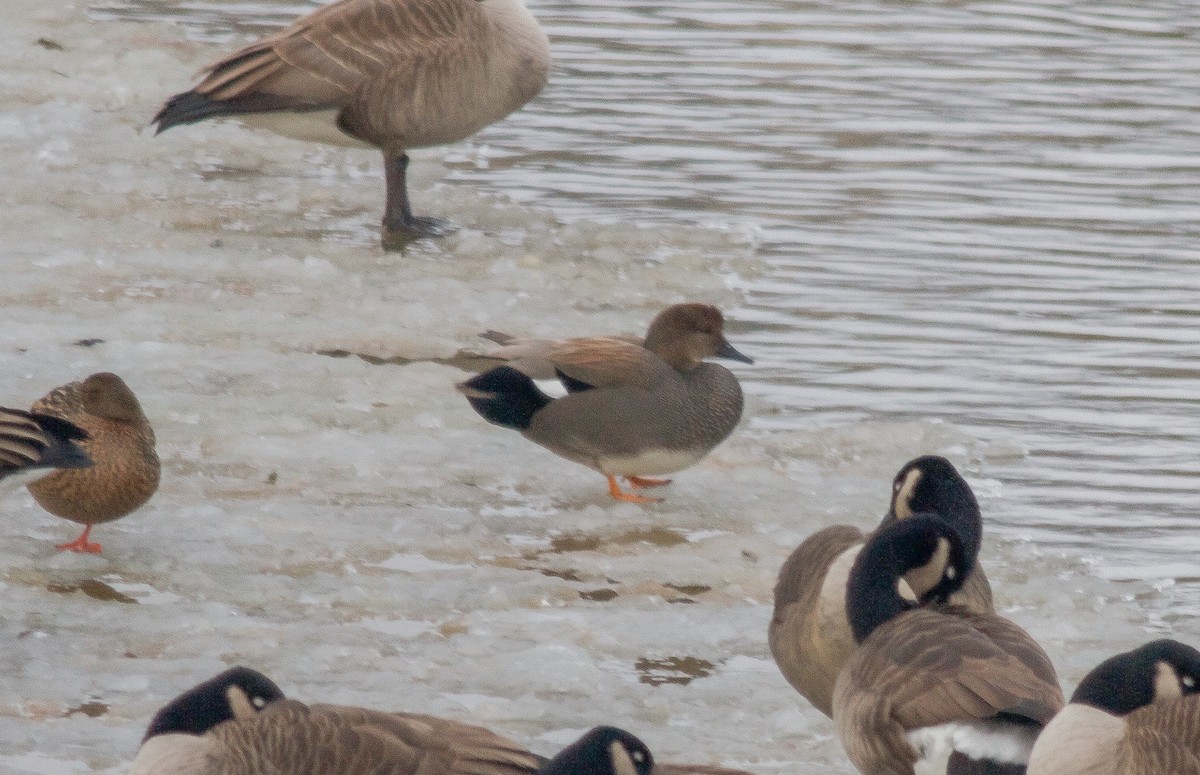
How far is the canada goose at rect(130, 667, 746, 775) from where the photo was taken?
3787mm

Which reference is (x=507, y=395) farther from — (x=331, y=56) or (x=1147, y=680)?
(x=331, y=56)

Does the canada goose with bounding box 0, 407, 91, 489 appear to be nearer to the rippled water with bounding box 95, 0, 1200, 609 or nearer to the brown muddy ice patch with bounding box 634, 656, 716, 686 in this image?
the brown muddy ice patch with bounding box 634, 656, 716, 686

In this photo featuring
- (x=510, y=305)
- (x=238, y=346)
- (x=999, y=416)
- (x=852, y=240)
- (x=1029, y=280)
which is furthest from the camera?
(x=852, y=240)

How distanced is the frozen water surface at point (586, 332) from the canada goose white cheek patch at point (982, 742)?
624mm

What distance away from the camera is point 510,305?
840cm

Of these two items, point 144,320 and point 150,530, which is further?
point 144,320

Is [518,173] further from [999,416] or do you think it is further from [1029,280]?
[999,416]

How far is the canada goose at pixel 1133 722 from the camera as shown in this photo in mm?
3691

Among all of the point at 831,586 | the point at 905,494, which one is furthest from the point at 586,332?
the point at 831,586

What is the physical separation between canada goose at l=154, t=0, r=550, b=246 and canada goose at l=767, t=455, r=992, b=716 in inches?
194

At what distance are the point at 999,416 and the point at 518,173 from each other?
4450 mm

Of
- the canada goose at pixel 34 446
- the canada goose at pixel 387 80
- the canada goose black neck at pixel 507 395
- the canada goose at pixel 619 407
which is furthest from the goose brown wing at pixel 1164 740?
the canada goose at pixel 387 80

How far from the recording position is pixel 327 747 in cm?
379

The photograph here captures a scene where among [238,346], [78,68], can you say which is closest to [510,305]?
[238,346]
